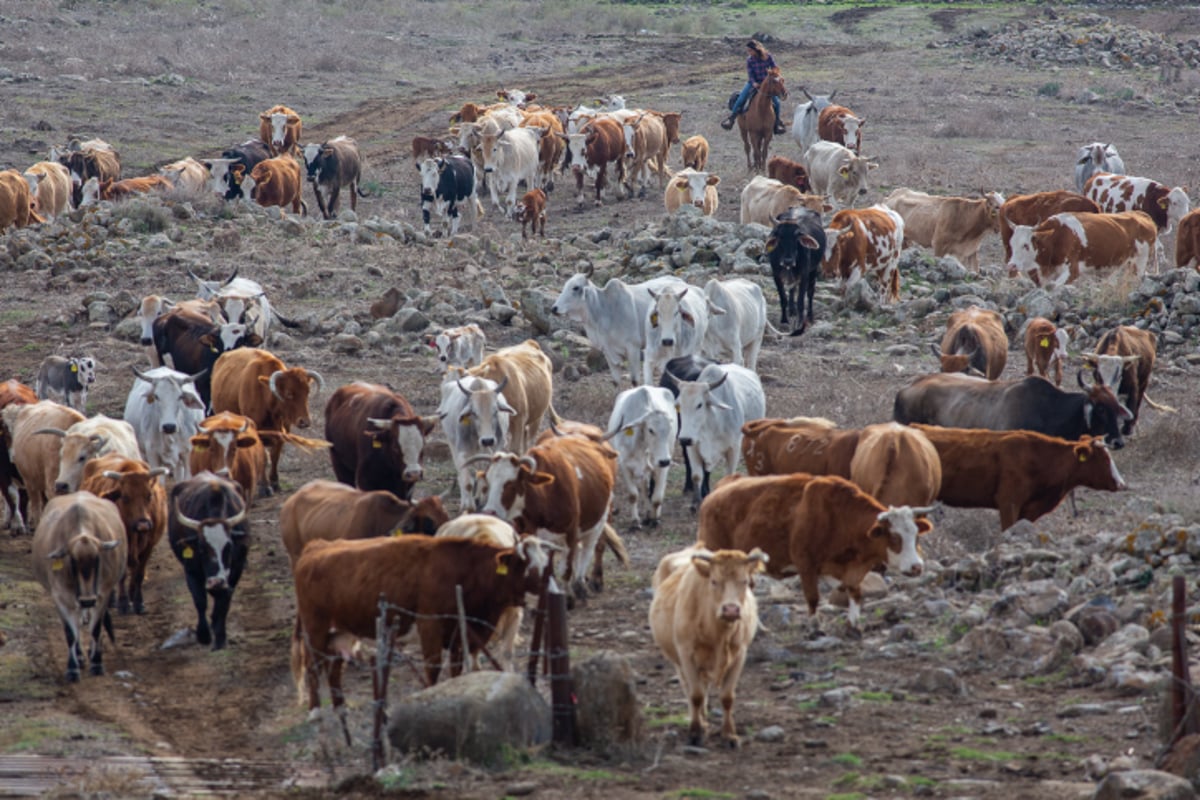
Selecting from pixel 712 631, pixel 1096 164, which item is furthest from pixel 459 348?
pixel 1096 164

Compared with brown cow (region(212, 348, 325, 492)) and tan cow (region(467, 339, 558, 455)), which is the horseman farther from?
brown cow (region(212, 348, 325, 492))

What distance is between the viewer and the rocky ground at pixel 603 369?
9219 millimetres

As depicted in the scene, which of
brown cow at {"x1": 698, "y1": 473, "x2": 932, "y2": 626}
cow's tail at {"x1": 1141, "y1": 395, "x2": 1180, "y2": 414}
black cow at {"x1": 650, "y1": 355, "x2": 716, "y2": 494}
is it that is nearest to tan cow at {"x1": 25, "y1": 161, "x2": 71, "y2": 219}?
black cow at {"x1": 650, "y1": 355, "x2": 716, "y2": 494}

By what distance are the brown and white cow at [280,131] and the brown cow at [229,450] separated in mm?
21028

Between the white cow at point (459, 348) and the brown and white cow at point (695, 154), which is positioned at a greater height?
the brown and white cow at point (695, 154)

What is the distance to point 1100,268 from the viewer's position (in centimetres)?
2292

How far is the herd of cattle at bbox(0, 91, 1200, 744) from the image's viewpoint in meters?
9.79

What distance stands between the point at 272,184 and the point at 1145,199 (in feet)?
51.6

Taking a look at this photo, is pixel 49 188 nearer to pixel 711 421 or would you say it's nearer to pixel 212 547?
pixel 711 421

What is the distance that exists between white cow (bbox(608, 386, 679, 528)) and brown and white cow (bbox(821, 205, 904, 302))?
8456 mm

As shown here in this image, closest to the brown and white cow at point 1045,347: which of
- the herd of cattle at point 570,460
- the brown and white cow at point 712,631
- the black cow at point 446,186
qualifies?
the herd of cattle at point 570,460

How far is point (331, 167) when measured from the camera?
99.5ft

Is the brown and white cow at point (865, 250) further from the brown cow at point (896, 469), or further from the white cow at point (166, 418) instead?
the white cow at point (166, 418)

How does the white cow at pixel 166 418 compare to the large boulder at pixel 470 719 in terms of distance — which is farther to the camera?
the white cow at pixel 166 418
